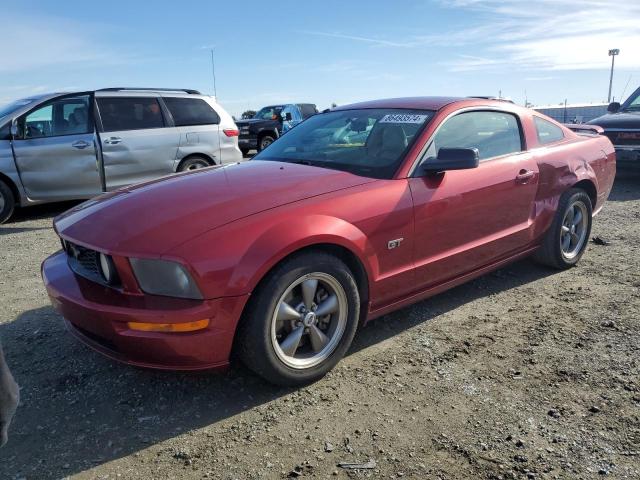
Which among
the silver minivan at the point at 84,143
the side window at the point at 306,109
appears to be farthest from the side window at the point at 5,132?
the side window at the point at 306,109

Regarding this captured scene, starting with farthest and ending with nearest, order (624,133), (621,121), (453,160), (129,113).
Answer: (621,121) < (624,133) < (129,113) < (453,160)

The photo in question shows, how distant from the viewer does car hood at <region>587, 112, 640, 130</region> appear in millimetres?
8727

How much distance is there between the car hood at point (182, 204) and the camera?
2607 millimetres

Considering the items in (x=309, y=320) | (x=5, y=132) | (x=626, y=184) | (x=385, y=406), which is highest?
(x=5, y=132)

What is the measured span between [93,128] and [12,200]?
1.43 m

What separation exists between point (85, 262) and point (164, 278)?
0.68 m

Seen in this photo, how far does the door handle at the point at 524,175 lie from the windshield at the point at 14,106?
6.41 meters

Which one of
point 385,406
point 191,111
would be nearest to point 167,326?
point 385,406

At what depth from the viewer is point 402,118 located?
375 cm

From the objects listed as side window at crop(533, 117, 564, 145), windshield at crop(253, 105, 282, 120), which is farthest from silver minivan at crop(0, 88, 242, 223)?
windshield at crop(253, 105, 282, 120)

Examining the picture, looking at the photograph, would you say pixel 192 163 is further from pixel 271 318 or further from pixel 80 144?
pixel 271 318

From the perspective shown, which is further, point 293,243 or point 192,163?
point 192,163

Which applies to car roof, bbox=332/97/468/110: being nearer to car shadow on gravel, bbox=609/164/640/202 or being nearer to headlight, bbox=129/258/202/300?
headlight, bbox=129/258/202/300

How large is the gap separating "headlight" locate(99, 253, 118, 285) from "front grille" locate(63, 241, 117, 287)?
0.14ft
